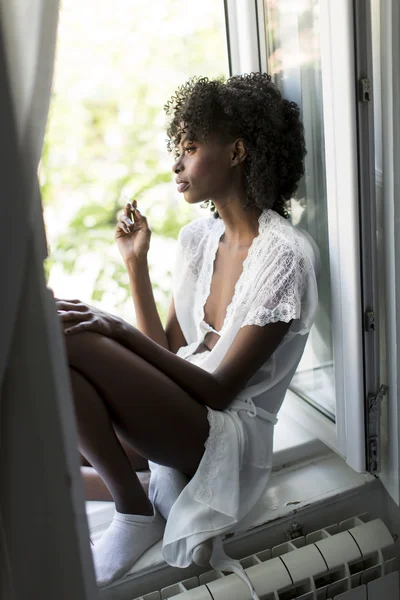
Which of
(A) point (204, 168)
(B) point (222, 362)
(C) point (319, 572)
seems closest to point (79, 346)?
(B) point (222, 362)

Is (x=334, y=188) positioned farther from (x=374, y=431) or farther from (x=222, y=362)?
(x=374, y=431)

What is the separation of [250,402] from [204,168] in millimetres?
547

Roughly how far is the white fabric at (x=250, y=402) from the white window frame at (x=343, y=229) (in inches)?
3.3

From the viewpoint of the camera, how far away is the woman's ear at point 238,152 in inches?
58.3

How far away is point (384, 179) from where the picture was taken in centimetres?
131

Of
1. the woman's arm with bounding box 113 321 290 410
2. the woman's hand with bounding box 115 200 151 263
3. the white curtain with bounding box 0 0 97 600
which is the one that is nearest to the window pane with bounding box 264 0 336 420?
the woman's arm with bounding box 113 321 290 410

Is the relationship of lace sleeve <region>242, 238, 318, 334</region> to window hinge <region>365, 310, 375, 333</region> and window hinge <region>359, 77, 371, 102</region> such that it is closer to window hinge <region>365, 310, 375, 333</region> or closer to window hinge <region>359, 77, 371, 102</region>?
window hinge <region>365, 310, 375, 333</region>

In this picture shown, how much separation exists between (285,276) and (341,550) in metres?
0.64

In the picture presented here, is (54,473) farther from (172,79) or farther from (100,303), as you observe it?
(172,79)

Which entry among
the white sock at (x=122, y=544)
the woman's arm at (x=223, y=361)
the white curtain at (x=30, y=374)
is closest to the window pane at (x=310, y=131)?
the woman's arm at (x=223, y=361)

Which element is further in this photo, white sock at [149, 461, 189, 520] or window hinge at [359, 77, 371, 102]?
white sock at [149, 461, 189, 520]

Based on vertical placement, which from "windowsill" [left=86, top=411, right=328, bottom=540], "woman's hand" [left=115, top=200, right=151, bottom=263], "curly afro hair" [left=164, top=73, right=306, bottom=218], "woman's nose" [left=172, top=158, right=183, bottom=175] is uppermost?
"curly afro hair" [left=164, top=73, right=306, bottom=218]

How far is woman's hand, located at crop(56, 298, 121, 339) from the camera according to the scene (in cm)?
127

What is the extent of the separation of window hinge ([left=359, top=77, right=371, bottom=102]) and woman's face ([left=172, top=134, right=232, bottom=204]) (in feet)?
1.12
